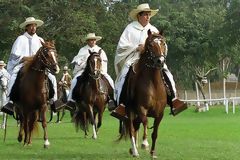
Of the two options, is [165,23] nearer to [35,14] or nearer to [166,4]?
[35,14]

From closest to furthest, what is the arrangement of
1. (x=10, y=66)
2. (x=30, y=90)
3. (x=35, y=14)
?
(x=30, y=90) → (x=10, y=66) → (x=35, y=14)

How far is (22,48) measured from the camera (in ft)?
49.9

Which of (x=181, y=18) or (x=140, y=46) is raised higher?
(x=181, y=18)

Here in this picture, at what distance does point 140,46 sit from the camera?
12.2 m

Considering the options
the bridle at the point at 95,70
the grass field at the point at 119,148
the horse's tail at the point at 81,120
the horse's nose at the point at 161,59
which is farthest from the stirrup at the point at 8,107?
the horse's nose at the point at 161,59

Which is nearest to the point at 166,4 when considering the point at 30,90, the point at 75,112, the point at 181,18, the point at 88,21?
the point at 181,18

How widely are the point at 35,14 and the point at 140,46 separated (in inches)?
868

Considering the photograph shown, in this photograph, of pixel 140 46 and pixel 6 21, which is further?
pixel 6 21

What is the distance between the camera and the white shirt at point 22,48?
15.0 m

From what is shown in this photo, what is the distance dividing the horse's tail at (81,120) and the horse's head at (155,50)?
6.61 m

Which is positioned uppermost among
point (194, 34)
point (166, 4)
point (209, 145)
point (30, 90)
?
point (166, 4)

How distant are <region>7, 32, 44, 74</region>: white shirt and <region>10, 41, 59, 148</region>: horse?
0.95 metres

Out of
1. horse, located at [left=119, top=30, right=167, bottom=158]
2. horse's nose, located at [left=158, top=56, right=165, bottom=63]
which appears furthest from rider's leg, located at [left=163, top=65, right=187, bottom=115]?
horse's nose, located at [left=158, top=56, right=165, bottom=63]

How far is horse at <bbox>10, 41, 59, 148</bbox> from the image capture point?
13523mm
